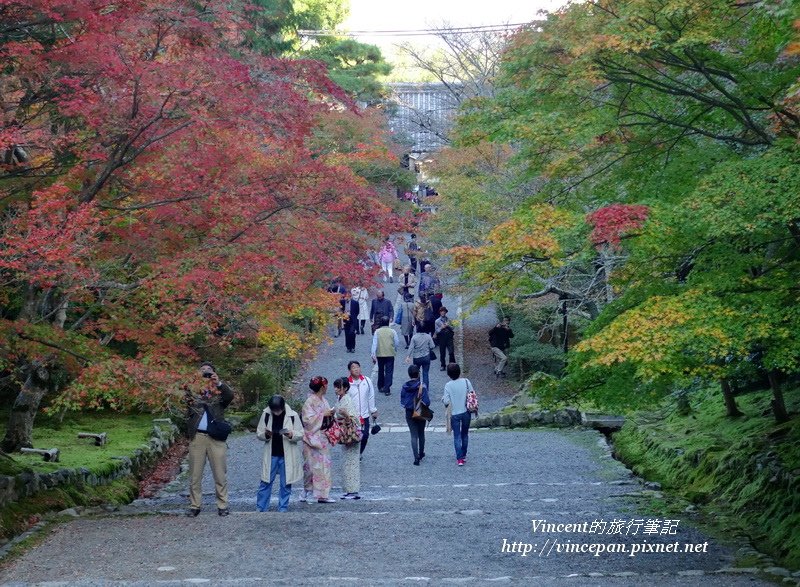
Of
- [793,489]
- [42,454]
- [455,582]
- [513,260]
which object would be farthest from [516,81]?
[42,454]

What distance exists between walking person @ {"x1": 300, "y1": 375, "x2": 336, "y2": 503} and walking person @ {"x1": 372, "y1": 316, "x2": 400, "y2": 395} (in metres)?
8.80

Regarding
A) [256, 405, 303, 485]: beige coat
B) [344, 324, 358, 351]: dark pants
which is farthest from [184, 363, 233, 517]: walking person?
[344, 324, 358, 351]: dark pants

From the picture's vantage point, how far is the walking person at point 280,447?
36.3 ft

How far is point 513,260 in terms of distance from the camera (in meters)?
10.1

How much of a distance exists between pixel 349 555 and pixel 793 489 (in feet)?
15.8

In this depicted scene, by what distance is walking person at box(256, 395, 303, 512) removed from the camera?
11055 millimetres

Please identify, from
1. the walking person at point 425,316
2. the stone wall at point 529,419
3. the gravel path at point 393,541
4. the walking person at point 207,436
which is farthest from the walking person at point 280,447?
the walking person at point 425,316

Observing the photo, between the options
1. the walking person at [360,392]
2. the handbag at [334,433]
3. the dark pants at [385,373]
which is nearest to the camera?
the handbag at [334,433]

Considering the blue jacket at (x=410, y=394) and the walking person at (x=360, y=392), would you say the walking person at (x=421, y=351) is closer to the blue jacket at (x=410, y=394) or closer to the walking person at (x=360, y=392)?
the blue jacket at (x=410, y=394)

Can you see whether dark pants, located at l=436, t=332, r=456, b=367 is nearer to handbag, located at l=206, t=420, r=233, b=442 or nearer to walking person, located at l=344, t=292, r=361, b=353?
walking person, located at l=344, t=292, r=361, b=353

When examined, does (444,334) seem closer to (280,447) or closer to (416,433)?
(416,433)

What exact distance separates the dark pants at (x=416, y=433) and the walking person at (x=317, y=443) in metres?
3.03

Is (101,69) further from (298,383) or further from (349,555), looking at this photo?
(298,383)

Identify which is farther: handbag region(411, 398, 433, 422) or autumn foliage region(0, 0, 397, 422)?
handbag region(411, 398, 433, 422)
